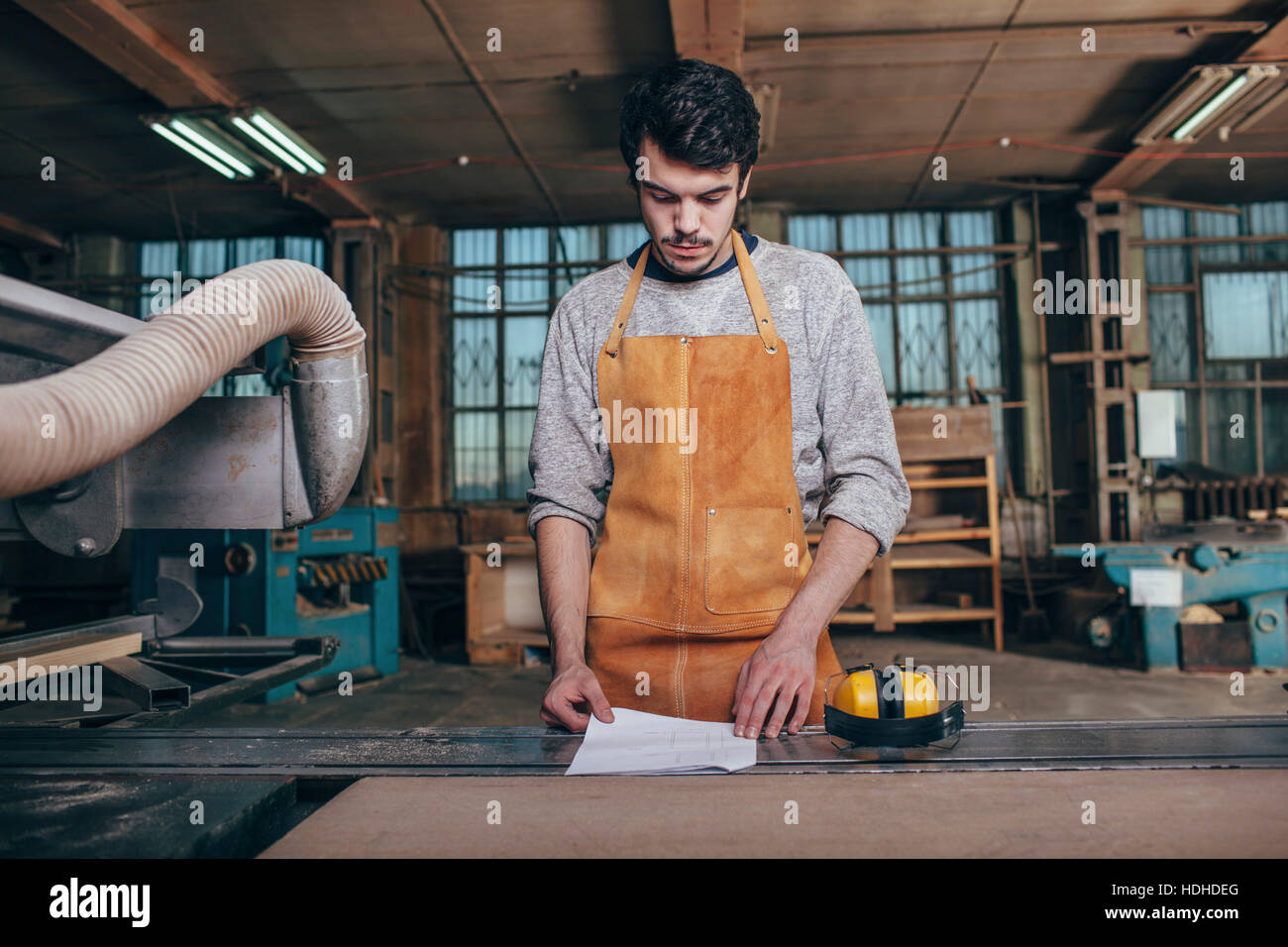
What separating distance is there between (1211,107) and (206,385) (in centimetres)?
629

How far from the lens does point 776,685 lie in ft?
3.94

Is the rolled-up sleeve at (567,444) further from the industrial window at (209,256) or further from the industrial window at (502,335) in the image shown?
the industrial window at (209,256)

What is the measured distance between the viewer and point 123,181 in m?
6.11

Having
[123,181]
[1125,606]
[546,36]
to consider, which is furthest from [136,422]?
[123,181]

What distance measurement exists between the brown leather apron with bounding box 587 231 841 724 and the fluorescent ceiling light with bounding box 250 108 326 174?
460 cm

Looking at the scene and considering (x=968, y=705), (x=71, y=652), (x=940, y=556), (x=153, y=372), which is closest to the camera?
(x=153, y=372)

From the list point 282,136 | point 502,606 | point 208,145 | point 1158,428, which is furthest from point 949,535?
point 208,145

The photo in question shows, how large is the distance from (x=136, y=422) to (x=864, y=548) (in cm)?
109

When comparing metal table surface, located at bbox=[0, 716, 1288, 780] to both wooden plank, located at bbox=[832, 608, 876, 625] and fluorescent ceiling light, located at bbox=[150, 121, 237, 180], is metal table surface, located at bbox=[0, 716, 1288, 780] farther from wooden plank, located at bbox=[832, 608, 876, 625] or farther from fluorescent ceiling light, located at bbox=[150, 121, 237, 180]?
fluorescent ceiling light, located at bbox=[150, 121, 237, 180]

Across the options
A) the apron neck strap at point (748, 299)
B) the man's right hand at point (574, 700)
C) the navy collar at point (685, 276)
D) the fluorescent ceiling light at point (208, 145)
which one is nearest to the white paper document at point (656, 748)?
the man's right hand at point (574, 700)

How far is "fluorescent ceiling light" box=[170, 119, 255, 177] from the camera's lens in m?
4.97

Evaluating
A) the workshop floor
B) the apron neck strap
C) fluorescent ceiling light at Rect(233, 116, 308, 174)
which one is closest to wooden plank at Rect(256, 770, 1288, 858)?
the apron neck strap

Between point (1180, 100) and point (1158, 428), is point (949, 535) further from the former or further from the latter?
point (1180, 100)
